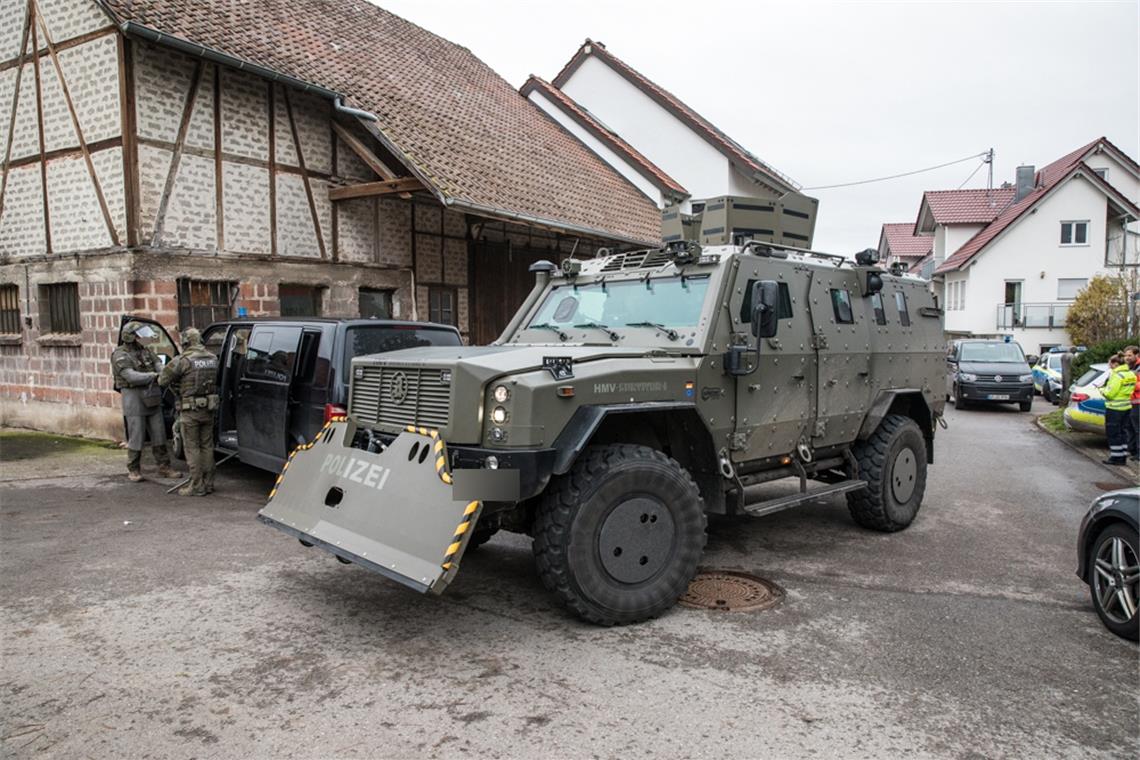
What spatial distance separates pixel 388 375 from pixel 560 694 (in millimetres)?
2129

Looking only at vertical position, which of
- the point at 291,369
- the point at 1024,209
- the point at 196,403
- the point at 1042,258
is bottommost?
the point at 196,403

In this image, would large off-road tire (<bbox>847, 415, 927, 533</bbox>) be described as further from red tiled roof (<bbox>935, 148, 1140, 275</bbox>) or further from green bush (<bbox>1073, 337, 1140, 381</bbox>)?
red tiled roof (<bbox>935, 148, 1140, 275</bbox>)

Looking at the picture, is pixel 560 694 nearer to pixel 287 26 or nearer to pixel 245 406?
pixel 245 406

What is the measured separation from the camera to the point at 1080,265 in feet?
104

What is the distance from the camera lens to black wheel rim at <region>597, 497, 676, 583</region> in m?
4.32

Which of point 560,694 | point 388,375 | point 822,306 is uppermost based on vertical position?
point 822,306

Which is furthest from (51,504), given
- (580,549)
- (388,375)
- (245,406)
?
(580,549)

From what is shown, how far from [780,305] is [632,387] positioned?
1767 millimetres

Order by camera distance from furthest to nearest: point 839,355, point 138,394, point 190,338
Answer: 1. point 138,394
2. point 190,338
3. point 839,355

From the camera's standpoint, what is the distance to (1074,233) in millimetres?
32031

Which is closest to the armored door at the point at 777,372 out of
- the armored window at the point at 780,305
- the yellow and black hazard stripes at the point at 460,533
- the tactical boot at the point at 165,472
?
the armored window at the point at 780,305

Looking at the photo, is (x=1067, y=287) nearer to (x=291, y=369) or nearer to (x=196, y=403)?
(x=291, y=369)

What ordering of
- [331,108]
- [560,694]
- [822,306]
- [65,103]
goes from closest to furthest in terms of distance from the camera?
[560,694] < [822,306] < [65,103] < [331,108]

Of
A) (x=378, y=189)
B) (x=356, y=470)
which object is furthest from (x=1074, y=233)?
(x=356, y=470)
